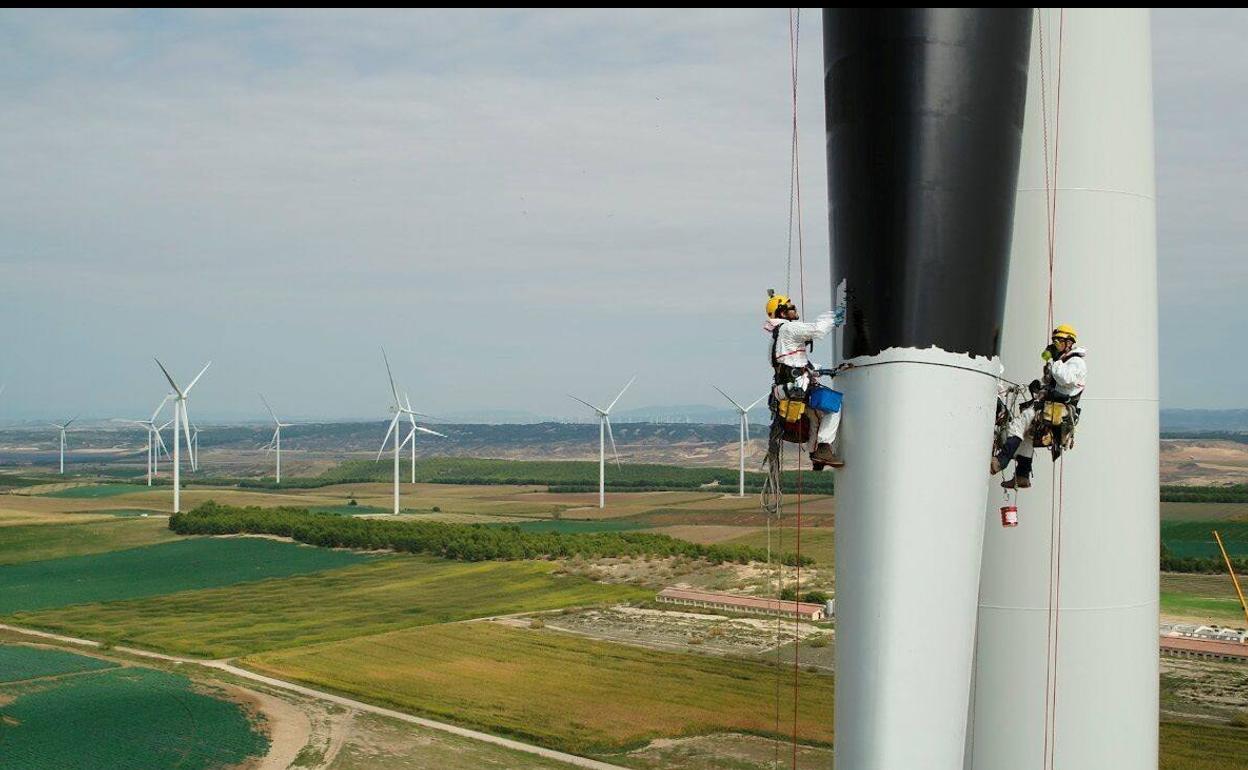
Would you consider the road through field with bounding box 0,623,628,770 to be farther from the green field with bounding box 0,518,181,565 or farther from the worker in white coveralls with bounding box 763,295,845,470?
the green field with bounding box 0,518,181,565

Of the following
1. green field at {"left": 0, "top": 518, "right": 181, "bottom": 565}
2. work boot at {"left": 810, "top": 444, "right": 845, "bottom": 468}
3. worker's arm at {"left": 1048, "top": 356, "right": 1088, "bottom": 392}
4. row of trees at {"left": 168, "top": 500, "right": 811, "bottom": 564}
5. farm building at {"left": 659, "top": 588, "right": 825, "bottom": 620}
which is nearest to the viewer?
work boot at {"left": 810, "top": 444, "right": 845, "bottom": 468}

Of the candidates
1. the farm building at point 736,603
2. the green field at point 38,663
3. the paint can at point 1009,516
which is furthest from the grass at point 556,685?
the paint can at point 1009,516

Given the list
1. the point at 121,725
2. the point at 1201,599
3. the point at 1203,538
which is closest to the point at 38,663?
the point at 121,725

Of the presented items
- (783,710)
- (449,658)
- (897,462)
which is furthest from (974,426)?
(449,658)

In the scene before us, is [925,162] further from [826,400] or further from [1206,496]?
[1206,496]

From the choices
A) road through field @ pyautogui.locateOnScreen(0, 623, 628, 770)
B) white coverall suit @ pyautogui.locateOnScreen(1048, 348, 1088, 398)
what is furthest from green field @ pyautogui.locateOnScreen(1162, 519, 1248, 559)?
white coverall suit @ pyautogui.locateOnScreen(1048, 348, 1088, 398)

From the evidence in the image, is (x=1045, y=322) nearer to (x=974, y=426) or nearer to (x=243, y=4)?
(x=974, y=426)

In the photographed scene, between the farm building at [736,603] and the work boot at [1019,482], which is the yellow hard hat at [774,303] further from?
the farm building at [736,603]
